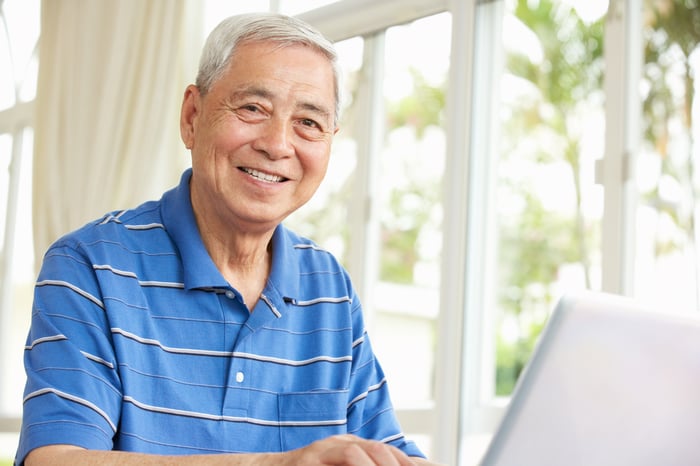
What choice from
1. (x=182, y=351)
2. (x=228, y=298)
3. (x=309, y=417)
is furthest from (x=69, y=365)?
(x=309, y=417)

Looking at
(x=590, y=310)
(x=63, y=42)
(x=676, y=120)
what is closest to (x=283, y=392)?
(x=590, y=310)

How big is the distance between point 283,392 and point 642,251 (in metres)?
1.46

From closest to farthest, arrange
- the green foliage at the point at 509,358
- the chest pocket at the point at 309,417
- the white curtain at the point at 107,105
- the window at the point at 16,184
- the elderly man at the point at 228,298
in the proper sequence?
the elderly man at the point at 228,298
the chest pocket at the point at 309,417
the green foliage at the point at 509,358
the white curtain at the point at 107,105
the window at the point at 16,184

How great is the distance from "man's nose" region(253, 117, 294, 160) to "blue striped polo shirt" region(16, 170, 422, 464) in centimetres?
18

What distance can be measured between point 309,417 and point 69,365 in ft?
1.46

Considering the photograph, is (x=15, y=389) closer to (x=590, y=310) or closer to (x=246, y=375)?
(x=246, y=375)

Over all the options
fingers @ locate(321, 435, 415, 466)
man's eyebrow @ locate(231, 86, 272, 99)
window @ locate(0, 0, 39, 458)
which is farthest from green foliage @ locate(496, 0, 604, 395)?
window @ locate(0, 0, 39, 458)

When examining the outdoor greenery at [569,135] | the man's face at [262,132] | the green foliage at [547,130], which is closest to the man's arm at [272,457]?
the man's face at [262,132]

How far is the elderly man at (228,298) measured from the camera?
58.0 inches

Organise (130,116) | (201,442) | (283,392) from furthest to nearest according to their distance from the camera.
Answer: (130,116)
(283,392)
(201,442)

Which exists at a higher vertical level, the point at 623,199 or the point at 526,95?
the point at 526,95

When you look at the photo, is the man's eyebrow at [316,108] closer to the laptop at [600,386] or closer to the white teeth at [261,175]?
the white teeth at [261,175]

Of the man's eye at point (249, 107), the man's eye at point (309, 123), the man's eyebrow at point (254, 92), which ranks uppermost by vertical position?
the man's eyebrow at point (254, 92)

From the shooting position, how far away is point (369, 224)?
3738 millimetres
